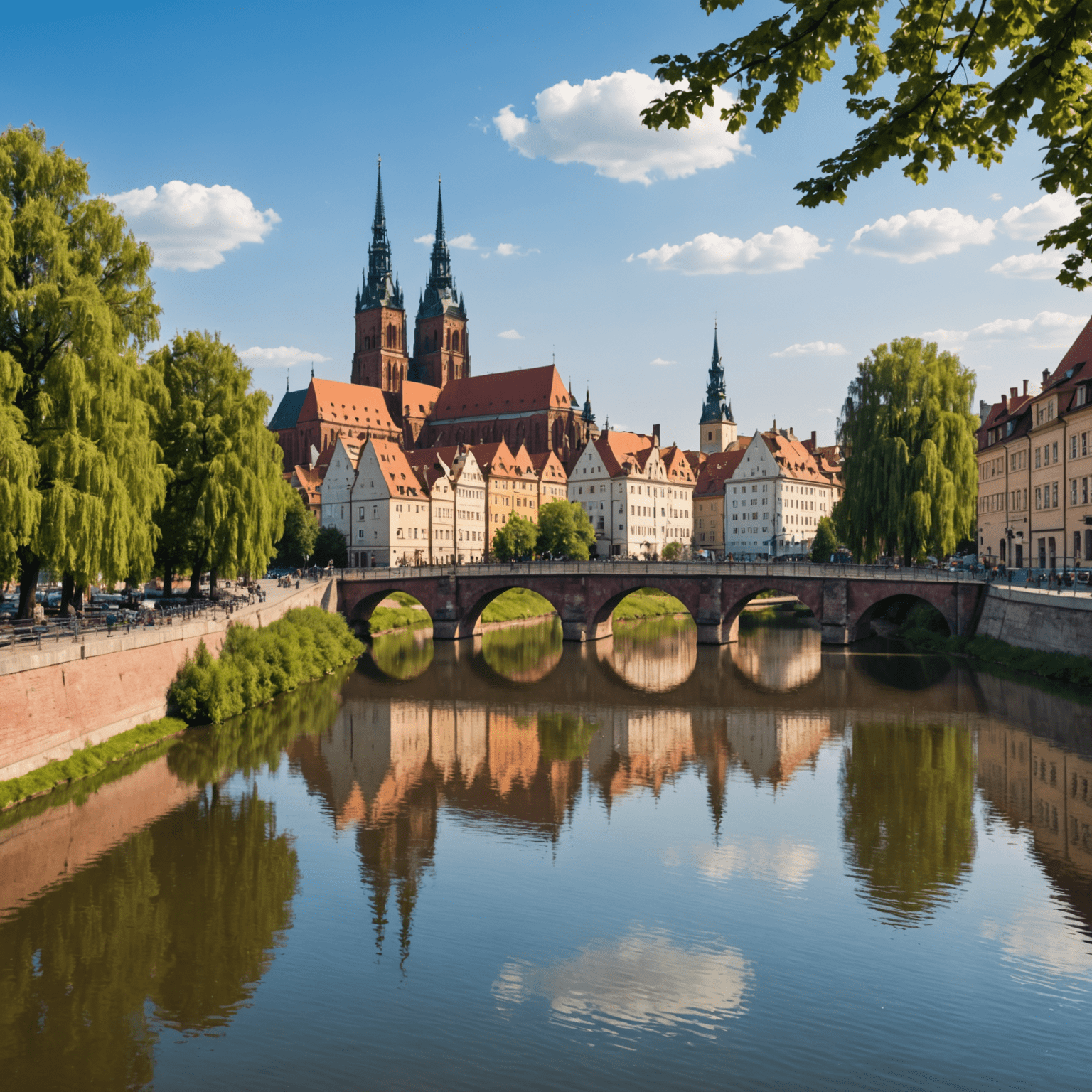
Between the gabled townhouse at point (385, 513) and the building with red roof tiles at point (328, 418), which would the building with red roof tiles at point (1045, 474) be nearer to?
the gabled townhouse at point (385, 513)

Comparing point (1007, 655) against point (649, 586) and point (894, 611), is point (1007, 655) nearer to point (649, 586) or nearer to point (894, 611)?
point (894, 611)

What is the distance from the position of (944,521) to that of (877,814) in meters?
34.5

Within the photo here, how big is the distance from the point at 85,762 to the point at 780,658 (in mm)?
39419

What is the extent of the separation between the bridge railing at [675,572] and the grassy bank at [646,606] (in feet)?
54.9

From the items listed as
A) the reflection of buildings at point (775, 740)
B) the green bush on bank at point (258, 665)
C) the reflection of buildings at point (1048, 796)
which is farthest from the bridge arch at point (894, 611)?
the green bush on bank at point (258, 665)

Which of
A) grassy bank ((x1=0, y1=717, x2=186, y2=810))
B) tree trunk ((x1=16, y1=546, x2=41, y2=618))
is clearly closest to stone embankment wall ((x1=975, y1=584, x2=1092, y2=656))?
grassy bank ((x1=0, y1=717, x2=186, y2=810))

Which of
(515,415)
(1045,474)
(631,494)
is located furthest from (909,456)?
(515,415)

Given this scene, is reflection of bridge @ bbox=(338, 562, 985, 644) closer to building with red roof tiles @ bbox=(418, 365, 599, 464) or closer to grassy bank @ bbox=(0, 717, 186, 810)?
grassy bank @ bbox=(0, 717, 186, 810)

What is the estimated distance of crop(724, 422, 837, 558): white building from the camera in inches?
4877

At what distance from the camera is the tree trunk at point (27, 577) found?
93.9 ft

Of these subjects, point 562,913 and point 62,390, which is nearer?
point 562,913

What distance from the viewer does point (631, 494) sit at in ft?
403

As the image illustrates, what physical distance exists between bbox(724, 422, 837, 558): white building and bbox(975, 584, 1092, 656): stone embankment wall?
223 ft

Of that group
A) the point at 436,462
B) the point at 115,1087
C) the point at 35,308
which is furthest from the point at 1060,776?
the point at 436,462
